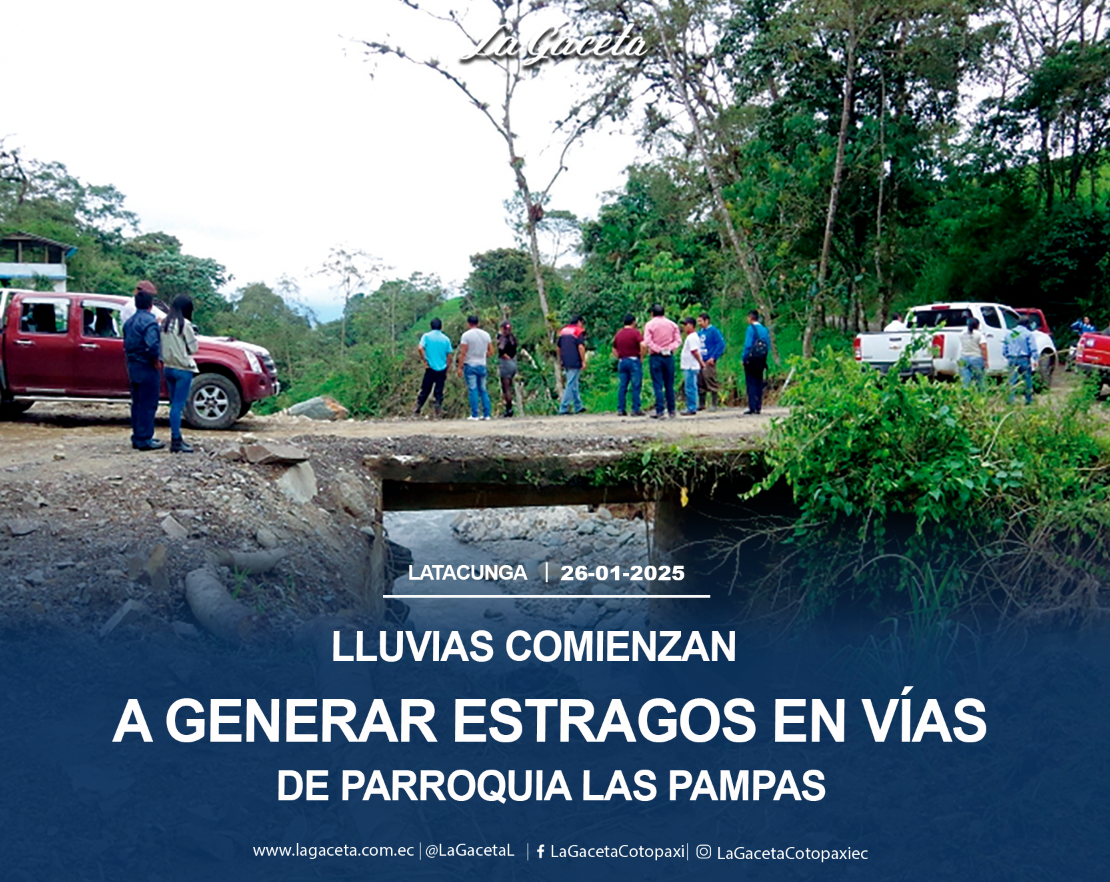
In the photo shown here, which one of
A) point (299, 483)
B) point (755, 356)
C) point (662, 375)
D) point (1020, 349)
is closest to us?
point (299, 483)

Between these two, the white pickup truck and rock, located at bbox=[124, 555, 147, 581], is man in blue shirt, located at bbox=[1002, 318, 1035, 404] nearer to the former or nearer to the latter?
the white pickup truck

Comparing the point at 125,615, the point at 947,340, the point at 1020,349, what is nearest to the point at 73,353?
the point at 125,615

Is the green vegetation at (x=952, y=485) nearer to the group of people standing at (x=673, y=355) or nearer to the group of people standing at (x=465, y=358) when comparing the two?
the group of people standing at (x=673, y=355)

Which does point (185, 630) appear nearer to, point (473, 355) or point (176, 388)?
point (176, 388)

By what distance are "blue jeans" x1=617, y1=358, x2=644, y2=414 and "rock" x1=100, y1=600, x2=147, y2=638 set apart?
8.17m

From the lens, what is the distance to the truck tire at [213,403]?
11508mm

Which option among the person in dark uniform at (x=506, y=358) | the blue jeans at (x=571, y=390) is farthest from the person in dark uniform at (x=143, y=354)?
the blue jeans at (x=571, y=390)

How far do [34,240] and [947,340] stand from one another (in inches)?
1349

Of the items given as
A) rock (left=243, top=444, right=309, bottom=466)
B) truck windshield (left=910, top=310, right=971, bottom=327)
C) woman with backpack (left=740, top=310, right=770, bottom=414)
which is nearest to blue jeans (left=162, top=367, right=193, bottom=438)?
rock (left=243, top=444, right=309, bottom=466)

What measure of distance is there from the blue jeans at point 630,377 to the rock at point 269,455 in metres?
5.52

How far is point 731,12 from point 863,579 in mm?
17972

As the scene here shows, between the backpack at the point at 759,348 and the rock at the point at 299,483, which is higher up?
the backpack at the point at 759,348

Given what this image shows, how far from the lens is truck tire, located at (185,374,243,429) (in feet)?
37.8

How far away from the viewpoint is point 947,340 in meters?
15.1
